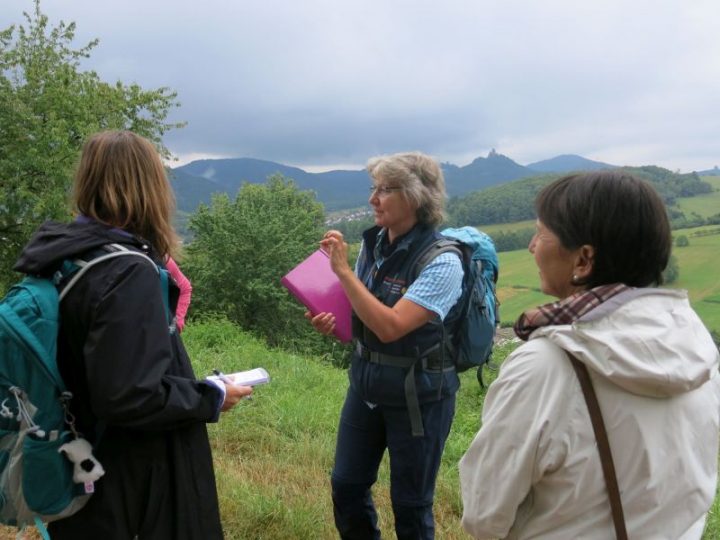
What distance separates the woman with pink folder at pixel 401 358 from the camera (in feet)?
6.98

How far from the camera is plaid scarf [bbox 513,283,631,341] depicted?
1.18 m

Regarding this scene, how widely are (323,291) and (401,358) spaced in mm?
494

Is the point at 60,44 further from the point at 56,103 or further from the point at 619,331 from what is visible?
the point at 619,331

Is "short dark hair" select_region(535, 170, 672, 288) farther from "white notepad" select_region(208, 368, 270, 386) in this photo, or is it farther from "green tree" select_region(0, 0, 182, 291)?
"green tree" select_region(0, 0, 182, 291)

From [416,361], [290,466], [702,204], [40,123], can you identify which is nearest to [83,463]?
[416,361]

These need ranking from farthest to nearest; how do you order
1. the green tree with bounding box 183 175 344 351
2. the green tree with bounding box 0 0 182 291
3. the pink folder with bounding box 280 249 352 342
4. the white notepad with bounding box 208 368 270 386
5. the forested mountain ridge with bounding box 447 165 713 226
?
the forested mountain ridge with bounding box 447 165 713 226 → the green tree with bounding box 183 175 344 351 → the green tree with bounding box 0 0 182 291 → the pink folder with bounding box 280 249 352 342 → the white notepad with bounding box 208 368 270 386

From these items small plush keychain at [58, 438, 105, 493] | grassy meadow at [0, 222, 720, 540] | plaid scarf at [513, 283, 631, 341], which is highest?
plaid scarf at [513, 283, 631, 341]

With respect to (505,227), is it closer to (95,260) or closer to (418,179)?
(418,179)

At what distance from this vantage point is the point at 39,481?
57.1 inches

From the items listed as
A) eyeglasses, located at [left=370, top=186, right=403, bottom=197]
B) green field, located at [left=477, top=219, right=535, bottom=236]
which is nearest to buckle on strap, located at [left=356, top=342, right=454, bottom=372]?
eyeglasses, located at [left=370, top=186, right=403, bottom=197]

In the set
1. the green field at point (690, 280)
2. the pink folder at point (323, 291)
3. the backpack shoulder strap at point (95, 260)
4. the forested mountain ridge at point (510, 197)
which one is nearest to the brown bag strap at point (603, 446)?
the backpack shoulder strap at point (95, 260)

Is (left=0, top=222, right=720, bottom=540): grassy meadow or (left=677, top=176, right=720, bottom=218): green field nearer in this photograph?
(left=0, top=222, right=720, bottom=540): grassy meadow

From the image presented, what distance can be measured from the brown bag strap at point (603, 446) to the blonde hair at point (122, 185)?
1165mm

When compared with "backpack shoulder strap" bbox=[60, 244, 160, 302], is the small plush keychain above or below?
below
